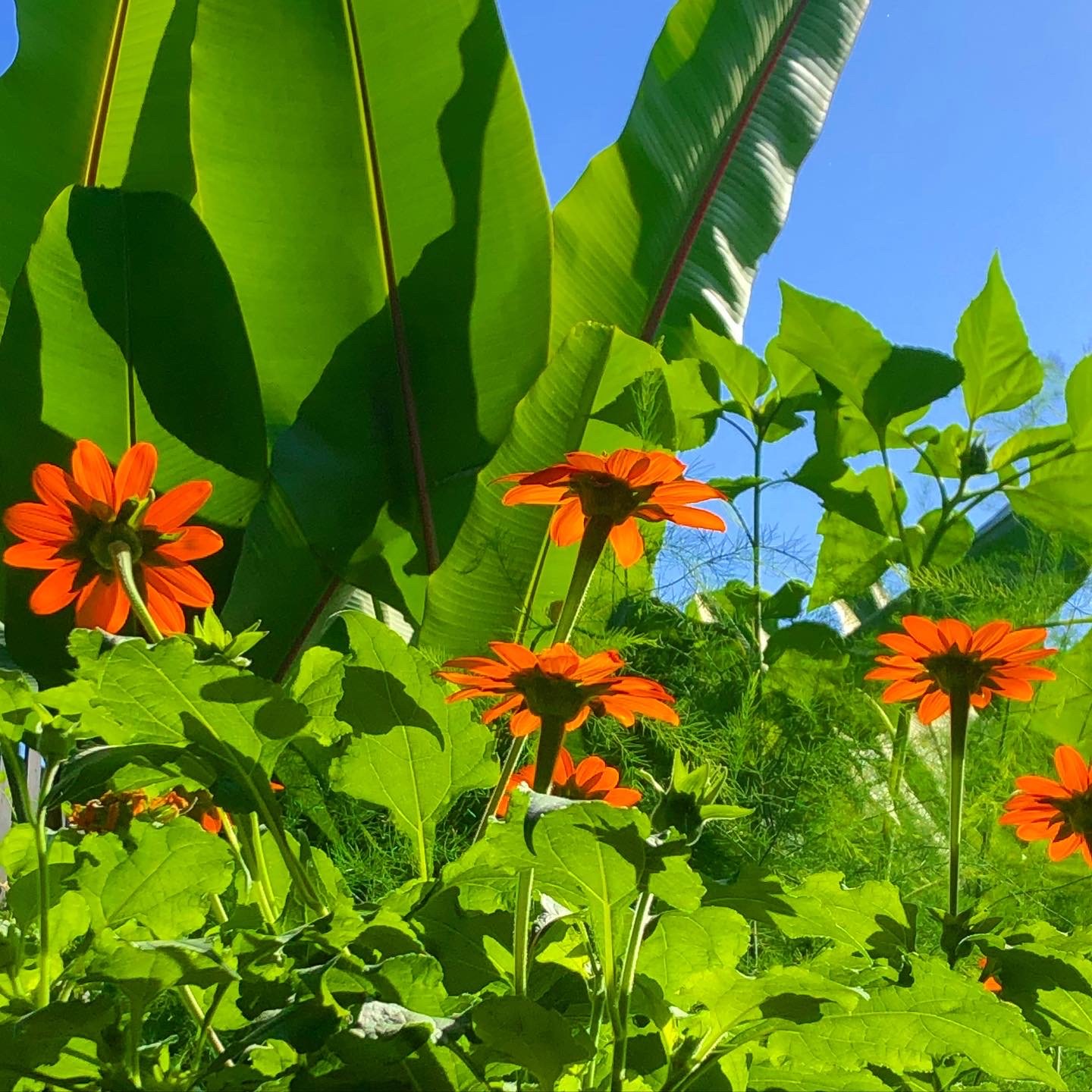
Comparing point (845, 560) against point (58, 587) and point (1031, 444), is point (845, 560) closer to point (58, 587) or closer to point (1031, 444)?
point (1031, 444)

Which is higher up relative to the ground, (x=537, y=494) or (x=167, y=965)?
(x=537, y=494)

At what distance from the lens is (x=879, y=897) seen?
1.05 ft

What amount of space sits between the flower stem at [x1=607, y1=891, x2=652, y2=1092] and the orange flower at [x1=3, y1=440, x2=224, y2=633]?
182 millimetres

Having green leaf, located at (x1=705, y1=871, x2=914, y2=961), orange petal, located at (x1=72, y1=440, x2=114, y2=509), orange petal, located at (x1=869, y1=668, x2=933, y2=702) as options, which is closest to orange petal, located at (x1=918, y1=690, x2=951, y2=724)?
orange petal, located at (x1=869, y1=668, x2=933, y2=702)

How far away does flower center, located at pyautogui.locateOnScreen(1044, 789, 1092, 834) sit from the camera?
40 centimetres

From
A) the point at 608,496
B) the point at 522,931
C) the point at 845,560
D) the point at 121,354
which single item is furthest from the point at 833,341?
the point at 121,354

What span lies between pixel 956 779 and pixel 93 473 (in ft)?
1.00

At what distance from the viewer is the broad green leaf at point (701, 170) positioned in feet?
3.30

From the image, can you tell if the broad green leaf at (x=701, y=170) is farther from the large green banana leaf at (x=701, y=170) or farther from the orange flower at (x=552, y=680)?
the orange flower at (x=552, y=680)

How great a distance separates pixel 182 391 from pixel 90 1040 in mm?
706

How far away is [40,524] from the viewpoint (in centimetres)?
A: 35

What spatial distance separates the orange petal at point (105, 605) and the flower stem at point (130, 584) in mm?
11

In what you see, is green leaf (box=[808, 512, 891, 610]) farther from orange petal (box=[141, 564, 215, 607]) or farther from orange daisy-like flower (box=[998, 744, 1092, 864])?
orange petal (box=[141, 564, 215, 607])

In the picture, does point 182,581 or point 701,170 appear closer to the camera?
point 182,581
